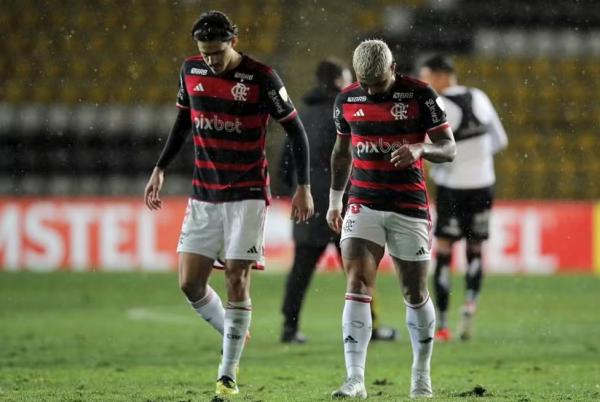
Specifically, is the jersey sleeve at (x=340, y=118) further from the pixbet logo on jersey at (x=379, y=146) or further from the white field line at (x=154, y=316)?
the white field line at (x=154, y=316)

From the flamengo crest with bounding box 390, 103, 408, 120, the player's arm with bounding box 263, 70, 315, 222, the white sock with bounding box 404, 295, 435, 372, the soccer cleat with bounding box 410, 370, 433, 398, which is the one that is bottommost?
the soccer cleat with bounding box 410, 370, 433, 398

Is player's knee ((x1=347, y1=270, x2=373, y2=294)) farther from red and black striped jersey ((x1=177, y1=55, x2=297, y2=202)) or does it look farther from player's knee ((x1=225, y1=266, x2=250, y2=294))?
red and black striped jersey ((x1=177, y1=55, x2=297, y2=202))

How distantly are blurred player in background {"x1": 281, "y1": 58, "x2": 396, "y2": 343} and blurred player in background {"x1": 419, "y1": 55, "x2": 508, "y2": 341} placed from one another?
0.82 metres

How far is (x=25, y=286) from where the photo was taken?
15.3 metres

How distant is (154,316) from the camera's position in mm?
12141

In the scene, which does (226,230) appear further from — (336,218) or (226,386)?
(226,386)

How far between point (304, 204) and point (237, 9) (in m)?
15.5

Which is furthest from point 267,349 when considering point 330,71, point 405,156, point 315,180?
point 405,156

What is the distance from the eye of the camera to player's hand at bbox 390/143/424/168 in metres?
6.00

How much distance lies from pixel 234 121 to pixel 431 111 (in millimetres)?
1056

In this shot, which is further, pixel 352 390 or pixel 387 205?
pixel 387 205

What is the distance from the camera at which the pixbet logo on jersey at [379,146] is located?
20.8 ft

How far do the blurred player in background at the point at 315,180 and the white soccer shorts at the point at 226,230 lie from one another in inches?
101

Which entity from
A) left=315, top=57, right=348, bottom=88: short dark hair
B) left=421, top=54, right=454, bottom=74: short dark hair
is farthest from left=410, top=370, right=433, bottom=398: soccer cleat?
left=421, top=54, right=454, bottom=74: short dark hair
